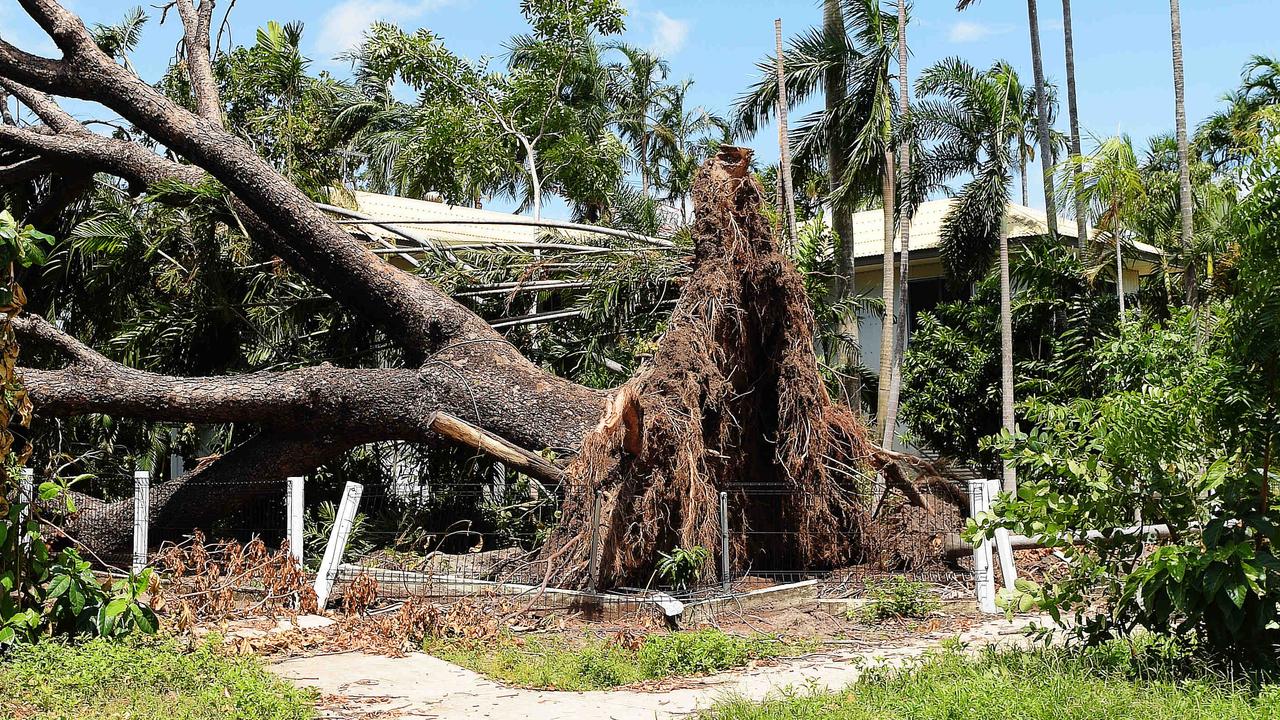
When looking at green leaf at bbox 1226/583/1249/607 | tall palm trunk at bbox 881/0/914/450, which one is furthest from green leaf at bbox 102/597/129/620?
tall palm trunk at bbox 881/0/914/450

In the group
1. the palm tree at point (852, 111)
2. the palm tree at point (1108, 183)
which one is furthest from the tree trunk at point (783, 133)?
the palm tree at point (1108, 183)

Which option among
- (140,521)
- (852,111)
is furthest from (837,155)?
(140,521)

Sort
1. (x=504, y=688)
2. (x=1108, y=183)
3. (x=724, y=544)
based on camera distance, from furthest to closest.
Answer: (x=1108, y=183) < (x=724, y=544) < (x=504, y=688)

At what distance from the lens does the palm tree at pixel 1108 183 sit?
16.9 meters

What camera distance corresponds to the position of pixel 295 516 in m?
9.69

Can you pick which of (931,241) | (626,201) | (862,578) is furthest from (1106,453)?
(931,241)

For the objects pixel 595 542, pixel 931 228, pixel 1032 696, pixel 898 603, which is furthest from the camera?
pixel 931 228

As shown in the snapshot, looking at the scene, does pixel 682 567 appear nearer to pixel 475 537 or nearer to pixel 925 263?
pixel 475 537

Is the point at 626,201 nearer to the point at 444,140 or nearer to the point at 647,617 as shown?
the point at 444,140

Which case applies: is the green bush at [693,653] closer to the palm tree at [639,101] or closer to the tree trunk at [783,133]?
the tree trunk at [783,133]

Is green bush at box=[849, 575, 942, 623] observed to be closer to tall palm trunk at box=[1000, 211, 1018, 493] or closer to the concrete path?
the concrete path

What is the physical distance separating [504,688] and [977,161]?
47.2 feet

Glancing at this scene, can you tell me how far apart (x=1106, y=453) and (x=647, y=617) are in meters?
3.70

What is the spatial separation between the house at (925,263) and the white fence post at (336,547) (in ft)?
44.3
